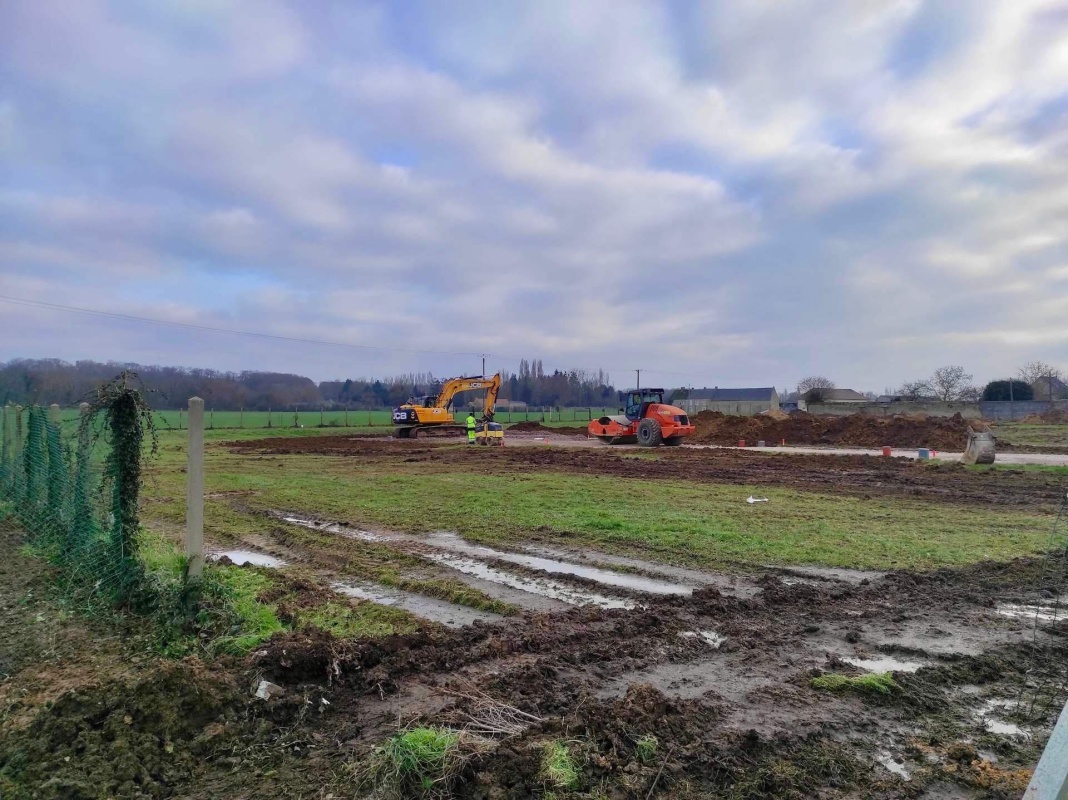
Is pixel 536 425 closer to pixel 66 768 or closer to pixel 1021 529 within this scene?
pixel 1021 529

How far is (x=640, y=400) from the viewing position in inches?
1185

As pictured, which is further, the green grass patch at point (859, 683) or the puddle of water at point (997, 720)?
the green grass patch at point (859, 683)

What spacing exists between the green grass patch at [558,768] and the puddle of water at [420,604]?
7.94 ft

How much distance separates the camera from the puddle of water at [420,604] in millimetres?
5802

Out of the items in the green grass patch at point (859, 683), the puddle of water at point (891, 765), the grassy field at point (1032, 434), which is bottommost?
the puddle of water at point (891, 765)

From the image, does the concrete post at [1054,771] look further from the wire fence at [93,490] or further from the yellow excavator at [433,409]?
the yellow excavator at [433,409]

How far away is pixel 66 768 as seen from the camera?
10.3 ft

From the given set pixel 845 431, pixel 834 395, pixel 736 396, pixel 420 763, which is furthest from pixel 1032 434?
pixel 736 396

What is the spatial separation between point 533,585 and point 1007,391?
6683cm

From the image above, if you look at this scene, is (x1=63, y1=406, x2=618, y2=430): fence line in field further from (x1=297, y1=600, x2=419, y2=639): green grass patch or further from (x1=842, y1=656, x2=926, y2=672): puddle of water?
(x1=842, y1=656, x2=926, y2=672): puddle of water

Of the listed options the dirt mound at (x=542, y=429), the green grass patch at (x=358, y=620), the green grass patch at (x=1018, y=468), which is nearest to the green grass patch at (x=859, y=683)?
the green grass patch at (x=358, y=620)

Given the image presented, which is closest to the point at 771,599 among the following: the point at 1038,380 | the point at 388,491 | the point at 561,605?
the point at 561,605

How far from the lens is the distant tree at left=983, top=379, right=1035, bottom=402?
58.7 meters

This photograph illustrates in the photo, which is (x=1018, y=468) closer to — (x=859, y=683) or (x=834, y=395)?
(x=859, y=683)
